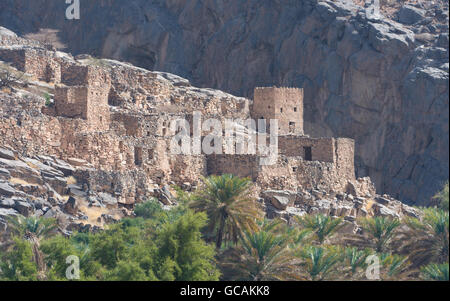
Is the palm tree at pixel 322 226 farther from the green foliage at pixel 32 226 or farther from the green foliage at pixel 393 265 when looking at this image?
the green foliage at pixel 32 226

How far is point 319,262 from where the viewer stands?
45.1 meters

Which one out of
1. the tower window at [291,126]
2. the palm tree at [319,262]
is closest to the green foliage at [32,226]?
the palm tree at [319,262]

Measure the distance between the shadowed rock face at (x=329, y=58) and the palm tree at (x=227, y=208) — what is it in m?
30.6

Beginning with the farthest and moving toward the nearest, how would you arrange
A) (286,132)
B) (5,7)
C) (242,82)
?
(5,7) < (242,82) < (286,132)

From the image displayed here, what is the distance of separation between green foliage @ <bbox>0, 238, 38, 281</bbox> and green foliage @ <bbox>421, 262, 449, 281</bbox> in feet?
51.7

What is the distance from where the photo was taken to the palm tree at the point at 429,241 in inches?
1860

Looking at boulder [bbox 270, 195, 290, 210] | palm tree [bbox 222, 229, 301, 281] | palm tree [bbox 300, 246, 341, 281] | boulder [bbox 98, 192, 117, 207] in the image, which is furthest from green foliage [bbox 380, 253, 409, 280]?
boulder [bbox 98, 192, 117, 207]

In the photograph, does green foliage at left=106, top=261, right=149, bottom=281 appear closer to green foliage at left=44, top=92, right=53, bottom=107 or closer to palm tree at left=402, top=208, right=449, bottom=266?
palm tree at left=402, top=208, right=449, bottom=266

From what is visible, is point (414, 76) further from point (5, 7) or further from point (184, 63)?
point (5, 7)

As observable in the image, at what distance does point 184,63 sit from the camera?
8800cm

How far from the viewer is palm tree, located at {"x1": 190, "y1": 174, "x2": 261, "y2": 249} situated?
48438 millimetres

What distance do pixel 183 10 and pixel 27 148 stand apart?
3858 centimetres
